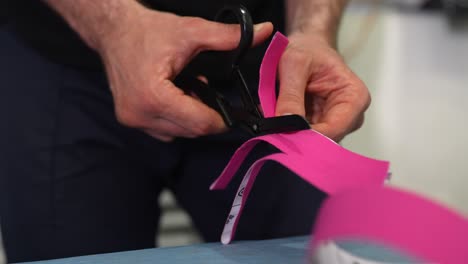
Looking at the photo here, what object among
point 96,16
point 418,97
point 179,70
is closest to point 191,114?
point 179,70

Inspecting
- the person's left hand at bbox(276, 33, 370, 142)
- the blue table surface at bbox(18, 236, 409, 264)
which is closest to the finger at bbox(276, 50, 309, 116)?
the person's left hand at bbox(276, 33, 370, 142)

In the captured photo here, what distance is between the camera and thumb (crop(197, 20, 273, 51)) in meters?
0.47

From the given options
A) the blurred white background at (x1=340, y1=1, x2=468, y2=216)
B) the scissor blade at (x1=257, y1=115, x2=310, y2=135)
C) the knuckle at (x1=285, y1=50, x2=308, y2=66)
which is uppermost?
the knuckle at (x1=285, y1=50, x2=308, y2=66)

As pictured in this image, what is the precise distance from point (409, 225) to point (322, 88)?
24cm

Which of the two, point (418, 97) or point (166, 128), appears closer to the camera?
point (166, 128)

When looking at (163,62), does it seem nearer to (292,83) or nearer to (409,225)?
(292,83)

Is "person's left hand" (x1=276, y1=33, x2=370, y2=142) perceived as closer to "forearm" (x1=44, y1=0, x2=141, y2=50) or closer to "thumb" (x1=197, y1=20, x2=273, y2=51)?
"thumb" (x1=197, y1=20, x2=273, y2=51)

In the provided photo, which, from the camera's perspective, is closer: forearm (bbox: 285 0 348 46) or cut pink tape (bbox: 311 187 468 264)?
cut pink tape (bbox: 311 187 468 264)

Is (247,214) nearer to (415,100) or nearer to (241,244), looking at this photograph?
(241,244)

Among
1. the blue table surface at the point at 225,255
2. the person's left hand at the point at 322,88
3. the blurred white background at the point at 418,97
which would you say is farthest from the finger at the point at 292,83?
the blurred white background at the point at 418,97

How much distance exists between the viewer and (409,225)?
0.28 m

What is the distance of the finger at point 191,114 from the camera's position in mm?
466

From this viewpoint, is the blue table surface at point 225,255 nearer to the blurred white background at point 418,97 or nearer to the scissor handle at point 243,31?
the scissor handle at point 243,31

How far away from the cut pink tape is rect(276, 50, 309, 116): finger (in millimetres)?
168
